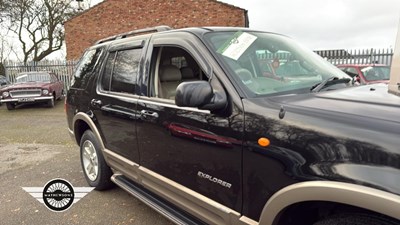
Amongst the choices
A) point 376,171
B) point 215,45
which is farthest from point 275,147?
point 215,45

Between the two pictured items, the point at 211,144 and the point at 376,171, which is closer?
the point at 376,171

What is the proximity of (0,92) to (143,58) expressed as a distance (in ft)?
41.3

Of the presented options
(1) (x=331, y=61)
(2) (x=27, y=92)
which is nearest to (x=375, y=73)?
(1) (x=331, y=61)

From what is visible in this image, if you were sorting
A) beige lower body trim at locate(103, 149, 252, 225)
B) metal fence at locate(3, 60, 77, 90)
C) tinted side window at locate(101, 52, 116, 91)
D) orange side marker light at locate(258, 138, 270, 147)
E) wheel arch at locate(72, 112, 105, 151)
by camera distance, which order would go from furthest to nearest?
metal fence at locate(3, 60, 77, 90)
wheel arch at locate(72, 112, 105, 151)
tinted side window at locate(101, 52, 116, 91)
beige lower body trim at locate(103, 149, 252, 225)
orange side marker light at locate(258, 138, 270, 147)

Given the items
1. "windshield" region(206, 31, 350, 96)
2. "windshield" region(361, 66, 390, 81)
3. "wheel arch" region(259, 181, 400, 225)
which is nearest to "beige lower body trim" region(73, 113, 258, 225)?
"wheel arch" region(259, 181, 400, 225)

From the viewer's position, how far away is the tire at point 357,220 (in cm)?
159

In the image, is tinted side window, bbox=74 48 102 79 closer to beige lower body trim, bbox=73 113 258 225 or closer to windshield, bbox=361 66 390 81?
beige lower body trim, bbox=73 113 258 225

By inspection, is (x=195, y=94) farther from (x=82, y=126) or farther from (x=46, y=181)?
(x=46, y=181)

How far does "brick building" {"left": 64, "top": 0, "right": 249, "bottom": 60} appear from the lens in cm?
1833

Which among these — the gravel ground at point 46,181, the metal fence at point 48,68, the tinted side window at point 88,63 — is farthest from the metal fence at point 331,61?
the tinted side window at point 88,63

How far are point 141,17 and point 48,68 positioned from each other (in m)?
5.86

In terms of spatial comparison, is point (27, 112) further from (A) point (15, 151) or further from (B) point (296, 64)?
(B) point (296, 64)

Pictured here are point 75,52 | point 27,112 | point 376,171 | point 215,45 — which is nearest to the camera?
point 376,171

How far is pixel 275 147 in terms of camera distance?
191 centimetres
